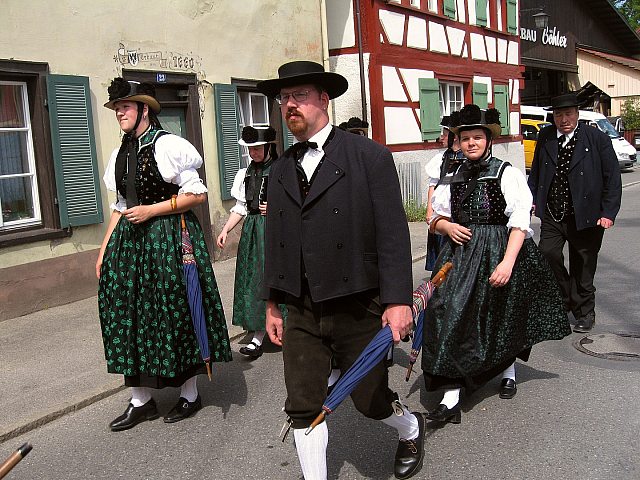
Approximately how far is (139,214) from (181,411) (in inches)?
48.4

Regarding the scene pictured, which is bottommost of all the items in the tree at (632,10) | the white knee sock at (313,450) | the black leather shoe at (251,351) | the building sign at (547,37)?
the black leather shoe at (251,351)

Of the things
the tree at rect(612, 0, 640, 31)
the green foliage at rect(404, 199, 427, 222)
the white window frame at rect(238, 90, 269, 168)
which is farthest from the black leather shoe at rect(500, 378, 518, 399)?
the tree at rect(612, 0, 640, 31)

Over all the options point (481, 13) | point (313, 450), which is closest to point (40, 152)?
point (313, 450)

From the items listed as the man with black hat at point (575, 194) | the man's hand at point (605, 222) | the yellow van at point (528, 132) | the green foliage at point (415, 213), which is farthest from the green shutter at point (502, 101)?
the man's hand at point (605, 222)

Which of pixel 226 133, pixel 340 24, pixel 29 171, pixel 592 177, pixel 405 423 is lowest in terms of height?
pixel 405 423

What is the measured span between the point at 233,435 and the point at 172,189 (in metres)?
1.44

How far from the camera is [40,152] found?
7.42m

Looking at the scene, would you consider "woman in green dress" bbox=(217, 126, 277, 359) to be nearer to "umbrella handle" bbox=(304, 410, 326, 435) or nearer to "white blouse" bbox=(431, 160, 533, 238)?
"white blouse" bbox=(431, 160, 533, 238)

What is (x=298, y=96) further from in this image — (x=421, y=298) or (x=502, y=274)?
(x=502, y=274)

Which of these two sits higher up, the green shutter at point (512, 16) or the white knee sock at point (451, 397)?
the green shutter at point (512, 16)

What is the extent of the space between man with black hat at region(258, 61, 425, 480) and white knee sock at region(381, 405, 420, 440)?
0.25m

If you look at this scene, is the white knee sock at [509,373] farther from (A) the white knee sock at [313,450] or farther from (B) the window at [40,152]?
(B) the window at [40,152]

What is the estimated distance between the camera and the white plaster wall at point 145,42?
23.8ft

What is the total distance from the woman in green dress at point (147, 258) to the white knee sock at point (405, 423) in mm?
1391
